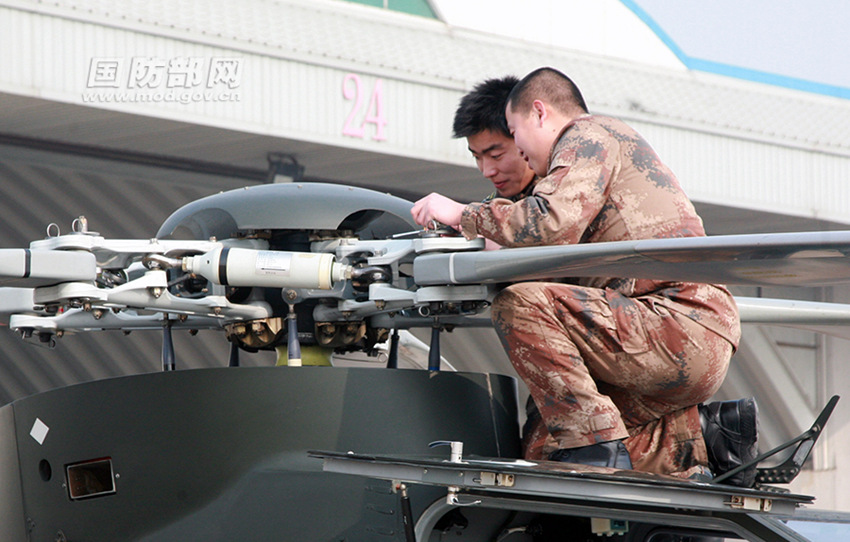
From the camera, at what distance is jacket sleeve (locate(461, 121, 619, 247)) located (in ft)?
12.3

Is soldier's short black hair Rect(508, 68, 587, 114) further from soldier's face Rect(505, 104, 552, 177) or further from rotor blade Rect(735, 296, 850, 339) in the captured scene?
rotor blade Rect(735, 296, 850, 339)

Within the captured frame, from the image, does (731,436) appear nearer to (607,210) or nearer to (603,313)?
(603,313)

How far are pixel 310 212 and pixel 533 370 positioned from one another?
1.17 m

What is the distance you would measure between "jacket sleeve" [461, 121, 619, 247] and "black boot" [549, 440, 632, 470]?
689 mm

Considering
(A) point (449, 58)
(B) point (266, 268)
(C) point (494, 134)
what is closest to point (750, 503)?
(B) point (266, 268)

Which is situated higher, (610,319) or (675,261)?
(675,261)

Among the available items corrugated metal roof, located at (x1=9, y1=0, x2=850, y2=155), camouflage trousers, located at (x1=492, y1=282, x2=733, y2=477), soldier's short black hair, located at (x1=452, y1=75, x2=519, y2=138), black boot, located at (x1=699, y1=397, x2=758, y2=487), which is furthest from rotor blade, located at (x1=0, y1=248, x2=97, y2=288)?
corrugated metal roof, located at (x1=9, y1=0, x2=850, y2=155)

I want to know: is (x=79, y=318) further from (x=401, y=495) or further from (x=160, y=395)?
(x=401, y=495)

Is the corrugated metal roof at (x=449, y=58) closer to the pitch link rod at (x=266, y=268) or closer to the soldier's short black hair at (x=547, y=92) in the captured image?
the pitch link rod at (x=266, y=268)

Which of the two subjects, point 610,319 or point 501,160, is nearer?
point 610,319

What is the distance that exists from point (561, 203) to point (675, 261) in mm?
536

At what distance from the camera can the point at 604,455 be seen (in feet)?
12.4

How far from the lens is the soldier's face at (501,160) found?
467 centimetres

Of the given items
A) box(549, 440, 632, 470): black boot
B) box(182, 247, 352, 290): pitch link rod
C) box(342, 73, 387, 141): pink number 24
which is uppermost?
box(342, 73, 387, 141): pink number 24
